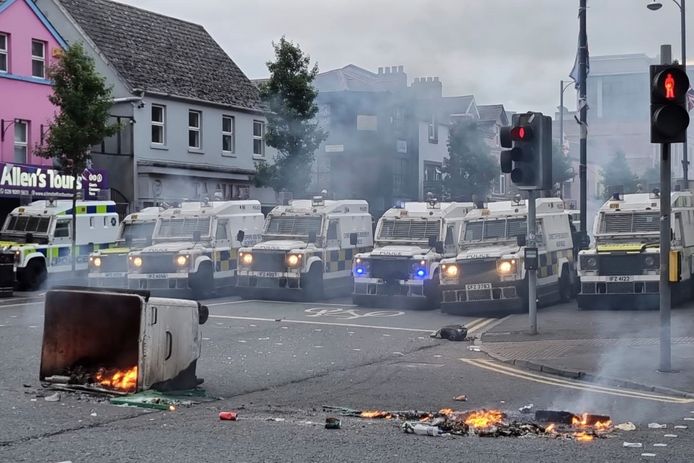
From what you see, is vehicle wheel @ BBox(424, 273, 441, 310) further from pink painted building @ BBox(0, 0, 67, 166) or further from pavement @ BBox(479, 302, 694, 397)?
pink painted building @ BBox(0, 0, 67, 166)

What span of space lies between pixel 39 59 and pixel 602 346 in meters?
23.4

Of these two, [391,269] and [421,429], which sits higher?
[391,269]

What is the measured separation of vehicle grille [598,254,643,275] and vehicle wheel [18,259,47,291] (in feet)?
47.2

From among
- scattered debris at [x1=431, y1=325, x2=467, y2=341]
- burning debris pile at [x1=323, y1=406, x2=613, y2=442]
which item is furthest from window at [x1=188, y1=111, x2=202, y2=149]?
burning debris pile at [x1=323, y1=406, x2=613, y2=442]

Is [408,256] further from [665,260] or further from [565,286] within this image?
[665,260]

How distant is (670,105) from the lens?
10.4 meters

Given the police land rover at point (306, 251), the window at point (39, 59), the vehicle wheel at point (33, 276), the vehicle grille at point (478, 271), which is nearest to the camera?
the vehicle grille at point (478, 271)

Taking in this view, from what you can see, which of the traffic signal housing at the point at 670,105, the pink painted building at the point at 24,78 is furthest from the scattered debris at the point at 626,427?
the pink painted building at the point at 24,78

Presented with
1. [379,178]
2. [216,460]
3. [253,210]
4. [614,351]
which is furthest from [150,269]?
[216,460]

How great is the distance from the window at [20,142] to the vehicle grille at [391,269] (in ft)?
48.6

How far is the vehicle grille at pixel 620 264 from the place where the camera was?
18234 mm

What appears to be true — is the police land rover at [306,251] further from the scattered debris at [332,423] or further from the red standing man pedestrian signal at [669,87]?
the scattered debris at [332,423]

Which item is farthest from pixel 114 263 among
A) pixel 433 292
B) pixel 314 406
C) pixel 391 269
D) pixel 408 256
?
pixel 314 406

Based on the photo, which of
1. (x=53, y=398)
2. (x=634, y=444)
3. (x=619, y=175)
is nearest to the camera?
(x=634, y=444)
